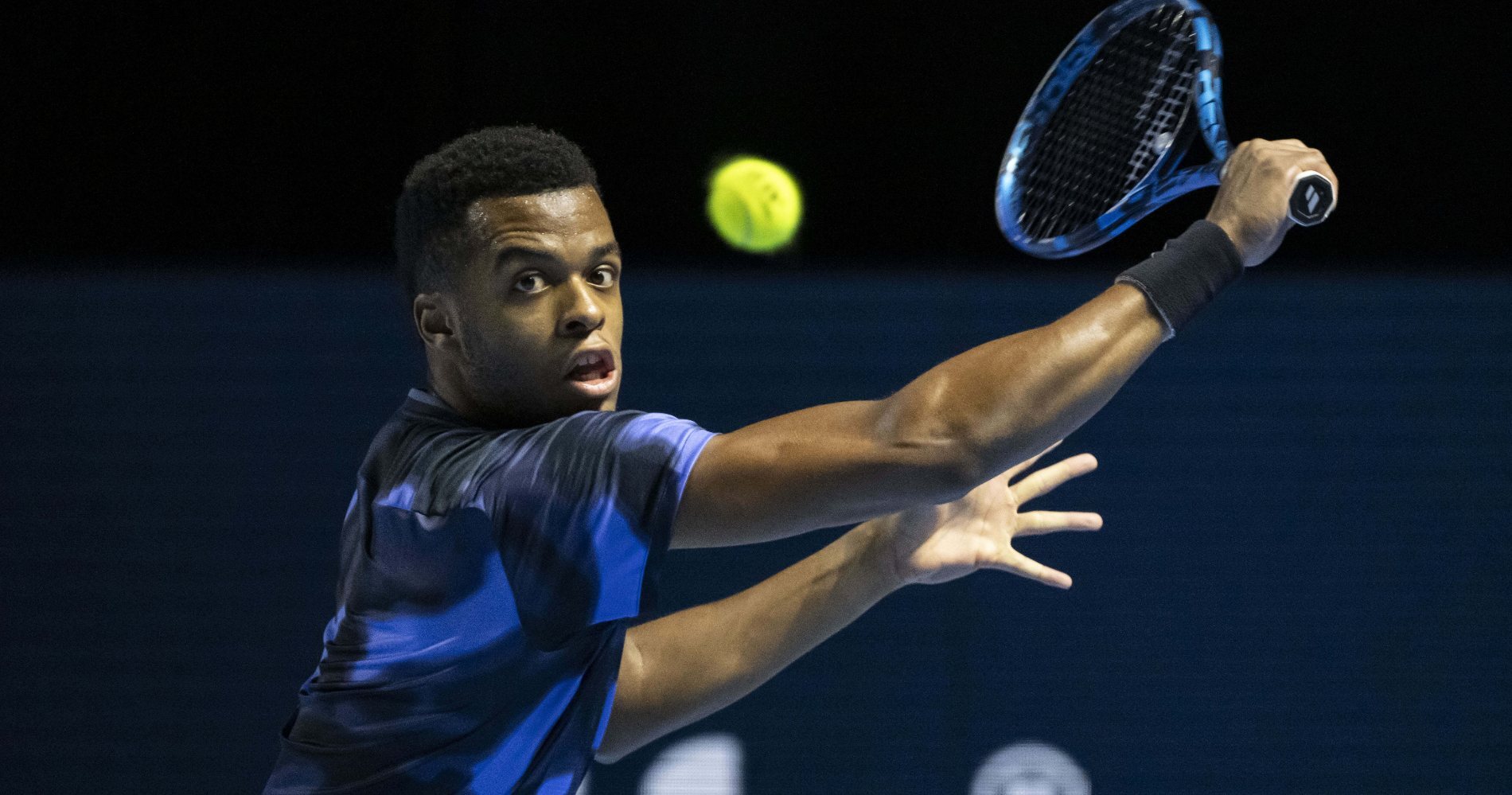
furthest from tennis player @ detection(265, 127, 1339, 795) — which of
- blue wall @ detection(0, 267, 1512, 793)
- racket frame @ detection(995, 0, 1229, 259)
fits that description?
blue wall @ detection(0, 267, 1512, 793)

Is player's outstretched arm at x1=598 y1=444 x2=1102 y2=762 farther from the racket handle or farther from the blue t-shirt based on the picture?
the racket handle

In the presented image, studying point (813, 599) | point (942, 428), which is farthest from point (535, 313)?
point (813, 599)

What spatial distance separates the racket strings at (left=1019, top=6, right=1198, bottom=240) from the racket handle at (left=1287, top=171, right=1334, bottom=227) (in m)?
0.47

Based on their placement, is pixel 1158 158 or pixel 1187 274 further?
pixel 1158 158

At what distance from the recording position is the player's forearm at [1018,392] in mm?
1332

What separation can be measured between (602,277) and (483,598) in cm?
38

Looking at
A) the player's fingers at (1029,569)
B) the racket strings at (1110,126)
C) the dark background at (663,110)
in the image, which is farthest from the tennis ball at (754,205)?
the player's fingers at (1029,569)

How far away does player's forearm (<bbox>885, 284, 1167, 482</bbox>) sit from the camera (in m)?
1.33

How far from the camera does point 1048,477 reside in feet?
6.68

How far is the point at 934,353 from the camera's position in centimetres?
311

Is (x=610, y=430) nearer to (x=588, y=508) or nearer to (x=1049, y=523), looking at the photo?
(x=588, y=508)

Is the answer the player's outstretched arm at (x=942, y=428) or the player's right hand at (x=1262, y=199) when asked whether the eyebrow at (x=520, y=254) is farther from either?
the player's right hand at (x=1262, y=199)

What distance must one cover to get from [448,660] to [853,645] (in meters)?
1.66

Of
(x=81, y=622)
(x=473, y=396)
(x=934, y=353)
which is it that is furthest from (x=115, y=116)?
(x=473, y=396)
